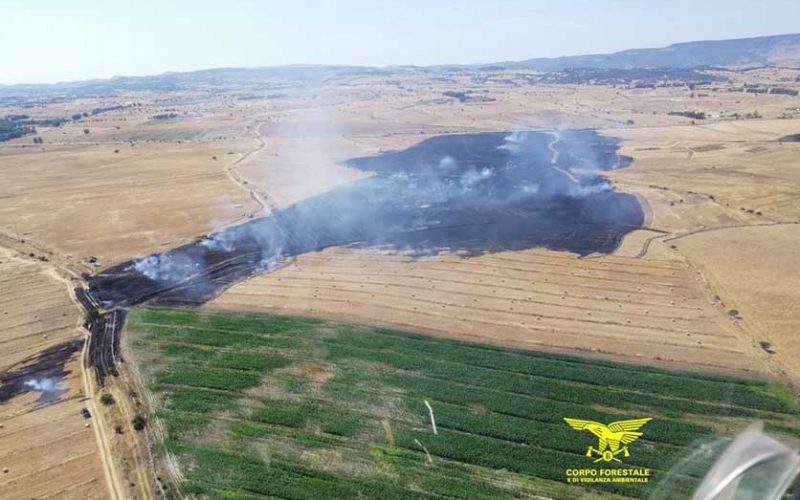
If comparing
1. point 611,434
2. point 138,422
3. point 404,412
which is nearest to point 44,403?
point 138,422

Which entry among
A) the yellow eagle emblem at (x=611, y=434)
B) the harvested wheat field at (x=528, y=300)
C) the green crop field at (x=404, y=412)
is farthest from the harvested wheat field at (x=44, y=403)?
the yellow eagle emblem at (x=611, y=434)

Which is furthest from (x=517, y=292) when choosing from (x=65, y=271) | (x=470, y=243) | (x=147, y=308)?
(x=65, y=271)

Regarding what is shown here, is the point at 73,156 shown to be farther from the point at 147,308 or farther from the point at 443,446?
the point at 443,446

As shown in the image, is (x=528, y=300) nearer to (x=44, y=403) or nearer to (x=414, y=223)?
(x=414, y=223)

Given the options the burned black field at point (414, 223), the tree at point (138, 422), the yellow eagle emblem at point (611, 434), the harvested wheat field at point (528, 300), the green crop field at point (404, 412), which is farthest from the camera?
the burned black field at point (414, 223)

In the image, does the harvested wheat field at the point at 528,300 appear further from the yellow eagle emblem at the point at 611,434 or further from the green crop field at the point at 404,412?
the yellow eagle emblem at the point at 611,434

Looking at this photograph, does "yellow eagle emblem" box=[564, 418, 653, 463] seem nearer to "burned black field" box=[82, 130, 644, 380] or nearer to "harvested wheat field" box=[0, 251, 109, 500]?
"harvested wheat field" box=[0, 251, 109, 500]

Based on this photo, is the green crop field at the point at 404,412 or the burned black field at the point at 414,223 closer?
the green crop field at the point at 404,412
